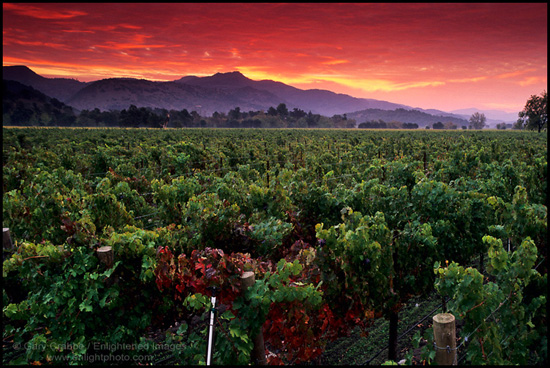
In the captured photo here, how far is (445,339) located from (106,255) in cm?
373

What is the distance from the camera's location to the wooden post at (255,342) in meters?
3.63

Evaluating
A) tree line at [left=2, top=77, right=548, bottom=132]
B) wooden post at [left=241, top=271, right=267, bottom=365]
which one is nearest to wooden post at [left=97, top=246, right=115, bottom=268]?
wooden post at [left=241, top=271, right=267, bottom=365]

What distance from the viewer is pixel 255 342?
3.80 m

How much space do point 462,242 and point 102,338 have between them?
21.2ft

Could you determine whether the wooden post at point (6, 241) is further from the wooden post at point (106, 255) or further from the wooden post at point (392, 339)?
the wooden post at point (392, 339)

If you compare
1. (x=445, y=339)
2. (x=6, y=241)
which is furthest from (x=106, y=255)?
(x=445, y=339)

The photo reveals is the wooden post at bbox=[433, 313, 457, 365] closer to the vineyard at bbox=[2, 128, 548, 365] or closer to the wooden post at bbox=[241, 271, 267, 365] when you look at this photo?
the vineyard at bbox=[2, 128, 548, 365]

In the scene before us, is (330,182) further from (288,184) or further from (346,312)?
(346,312)

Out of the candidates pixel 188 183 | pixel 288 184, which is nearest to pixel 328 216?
pixel 288 184

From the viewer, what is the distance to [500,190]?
885 cm

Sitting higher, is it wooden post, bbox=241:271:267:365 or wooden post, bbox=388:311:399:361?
wooden post, bbox=241:271:267:365

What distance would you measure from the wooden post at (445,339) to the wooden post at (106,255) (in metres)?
3.59

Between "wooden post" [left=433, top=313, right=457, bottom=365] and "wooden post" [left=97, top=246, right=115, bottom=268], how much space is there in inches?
141

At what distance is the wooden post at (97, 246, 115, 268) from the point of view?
4.33 meters
